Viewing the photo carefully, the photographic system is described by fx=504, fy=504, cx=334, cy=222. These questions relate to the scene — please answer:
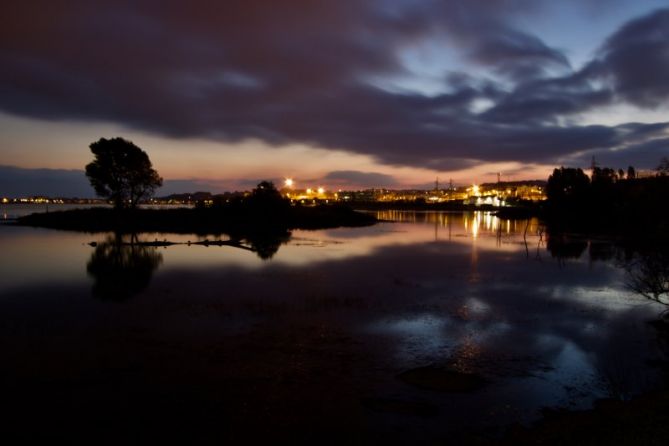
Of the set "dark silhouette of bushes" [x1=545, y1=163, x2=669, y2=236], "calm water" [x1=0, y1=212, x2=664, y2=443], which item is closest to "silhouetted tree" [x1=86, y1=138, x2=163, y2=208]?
"calm water" [x1=0, y1=212, x2=664, y2=443]

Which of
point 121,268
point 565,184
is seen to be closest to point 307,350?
point 121,268

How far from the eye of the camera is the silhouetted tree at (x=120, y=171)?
310 feet

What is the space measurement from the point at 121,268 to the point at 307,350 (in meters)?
25.9

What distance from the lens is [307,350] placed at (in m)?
18.3

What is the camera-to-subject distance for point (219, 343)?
19078mm

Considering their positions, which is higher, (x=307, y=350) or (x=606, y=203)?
(x=606, y=203)

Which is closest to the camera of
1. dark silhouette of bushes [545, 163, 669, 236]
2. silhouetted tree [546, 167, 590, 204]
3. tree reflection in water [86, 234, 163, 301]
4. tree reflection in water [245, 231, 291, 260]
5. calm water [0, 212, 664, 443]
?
calm water [0, 212, 664, 443]

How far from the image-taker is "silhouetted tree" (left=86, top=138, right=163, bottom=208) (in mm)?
94500

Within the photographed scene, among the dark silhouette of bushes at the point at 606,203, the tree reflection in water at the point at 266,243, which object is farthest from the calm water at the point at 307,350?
the tree reflection in water at the point at 266,243

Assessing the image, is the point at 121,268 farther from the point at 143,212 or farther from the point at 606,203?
the point at 606,203

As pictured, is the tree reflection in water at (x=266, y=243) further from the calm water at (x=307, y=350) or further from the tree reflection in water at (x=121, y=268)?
the calm water at (x=307, y=350)

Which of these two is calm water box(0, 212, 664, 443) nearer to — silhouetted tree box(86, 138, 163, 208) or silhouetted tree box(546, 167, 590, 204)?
silhouetted tree box(86, 138, 163, 208)

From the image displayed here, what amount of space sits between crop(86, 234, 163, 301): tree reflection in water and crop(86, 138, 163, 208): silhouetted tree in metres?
41.9

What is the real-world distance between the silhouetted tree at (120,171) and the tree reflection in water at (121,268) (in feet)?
137
